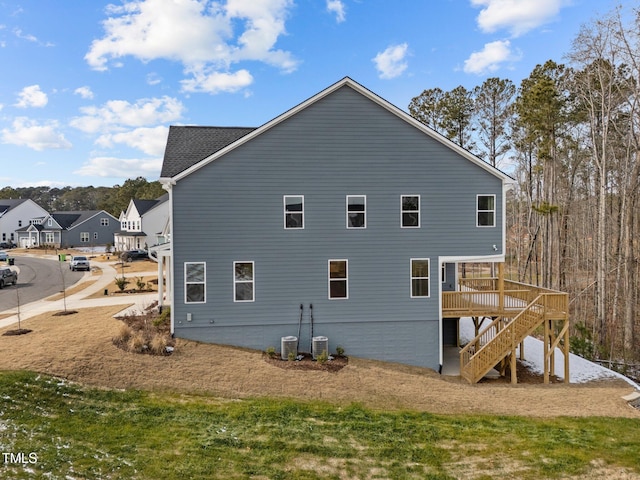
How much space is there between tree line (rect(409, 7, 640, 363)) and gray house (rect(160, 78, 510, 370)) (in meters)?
9.38

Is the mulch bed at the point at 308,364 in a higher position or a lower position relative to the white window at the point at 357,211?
lower

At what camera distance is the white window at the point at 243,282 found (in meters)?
13.7

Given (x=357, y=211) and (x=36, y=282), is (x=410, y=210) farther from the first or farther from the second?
(x=36, y=282)

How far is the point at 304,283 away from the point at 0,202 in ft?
259

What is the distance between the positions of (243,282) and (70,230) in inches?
2277

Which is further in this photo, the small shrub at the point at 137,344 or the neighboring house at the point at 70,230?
the neighboring house at the point at 70,230

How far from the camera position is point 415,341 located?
14.3 metres

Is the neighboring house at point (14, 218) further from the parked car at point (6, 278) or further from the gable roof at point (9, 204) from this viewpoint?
the parked car at point (6, 278)

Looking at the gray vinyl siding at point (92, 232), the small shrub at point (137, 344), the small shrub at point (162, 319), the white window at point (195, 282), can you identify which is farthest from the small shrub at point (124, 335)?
the gray vinyl siding at point (92, 232)

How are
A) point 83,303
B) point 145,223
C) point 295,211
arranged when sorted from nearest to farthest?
point 295,211 < point 83,303 < point 145,223

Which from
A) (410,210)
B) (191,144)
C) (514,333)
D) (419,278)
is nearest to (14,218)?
(191,144)

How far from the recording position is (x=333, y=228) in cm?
1409

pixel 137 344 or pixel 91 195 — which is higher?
pixel 91 195

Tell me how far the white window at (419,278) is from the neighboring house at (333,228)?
38 mm
